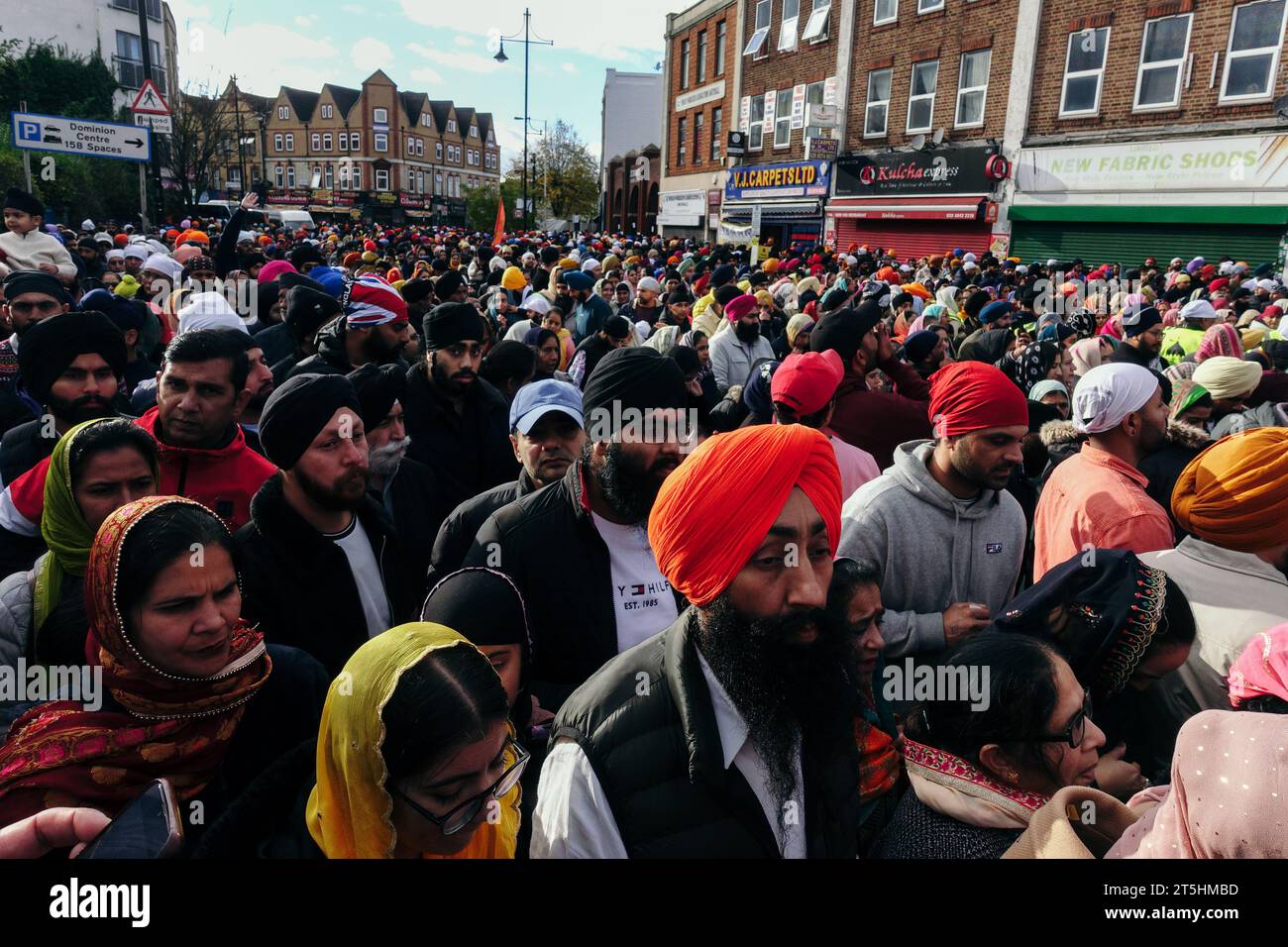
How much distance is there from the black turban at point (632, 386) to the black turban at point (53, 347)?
85.8 inches

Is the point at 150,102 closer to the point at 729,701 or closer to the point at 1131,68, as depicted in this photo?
the point at 729,701

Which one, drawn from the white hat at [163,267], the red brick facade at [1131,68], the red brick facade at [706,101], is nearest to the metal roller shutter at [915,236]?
the red brick facade at [1131,68]

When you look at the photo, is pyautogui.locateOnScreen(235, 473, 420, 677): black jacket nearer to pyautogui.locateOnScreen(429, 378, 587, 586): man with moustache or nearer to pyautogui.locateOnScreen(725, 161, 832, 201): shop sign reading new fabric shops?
pyautogui.locateOnScreen(429, 378, 587, 586): man with moustache

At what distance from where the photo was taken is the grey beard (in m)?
3.57

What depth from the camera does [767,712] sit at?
1668mm

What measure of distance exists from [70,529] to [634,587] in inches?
66.9

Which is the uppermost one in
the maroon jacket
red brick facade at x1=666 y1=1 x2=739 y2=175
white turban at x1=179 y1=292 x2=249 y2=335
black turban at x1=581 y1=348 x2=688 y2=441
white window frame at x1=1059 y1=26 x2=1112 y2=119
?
red brick facade at x1=666 y1=1 x2=739 y2=175

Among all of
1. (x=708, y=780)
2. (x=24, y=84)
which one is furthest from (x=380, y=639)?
(x=24, y=84)

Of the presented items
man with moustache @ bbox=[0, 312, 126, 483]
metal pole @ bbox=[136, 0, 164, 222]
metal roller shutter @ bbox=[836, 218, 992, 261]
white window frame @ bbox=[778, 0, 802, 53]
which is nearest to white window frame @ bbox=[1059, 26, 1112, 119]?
metal roller shutter @ bbox=[836, 218, 992, 261]

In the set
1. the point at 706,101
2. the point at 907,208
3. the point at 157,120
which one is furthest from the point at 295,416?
the point at 706,101

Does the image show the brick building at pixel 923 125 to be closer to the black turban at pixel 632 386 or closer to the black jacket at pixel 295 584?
the black turban at pixel 632 386

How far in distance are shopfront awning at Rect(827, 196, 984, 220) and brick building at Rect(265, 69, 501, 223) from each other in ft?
180

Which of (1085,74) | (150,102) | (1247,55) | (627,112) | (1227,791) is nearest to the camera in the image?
(1227,791)

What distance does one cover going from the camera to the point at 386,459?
3.57 meters
